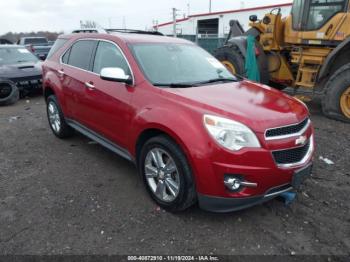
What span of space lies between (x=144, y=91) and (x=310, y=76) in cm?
557

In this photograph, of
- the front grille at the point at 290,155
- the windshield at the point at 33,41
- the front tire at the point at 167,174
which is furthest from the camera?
the windshield at the point at 33,41

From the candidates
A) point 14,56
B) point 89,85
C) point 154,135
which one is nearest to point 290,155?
point 154,135

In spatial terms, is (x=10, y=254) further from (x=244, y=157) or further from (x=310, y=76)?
(x=310, y=76)

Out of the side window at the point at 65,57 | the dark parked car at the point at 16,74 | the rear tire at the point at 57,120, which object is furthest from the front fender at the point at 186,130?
the dark parked car at the point at 16,74

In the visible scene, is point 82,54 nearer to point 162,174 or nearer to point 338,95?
point 162,174

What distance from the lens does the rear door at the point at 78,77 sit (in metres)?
4.52

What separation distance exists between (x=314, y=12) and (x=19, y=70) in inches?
326

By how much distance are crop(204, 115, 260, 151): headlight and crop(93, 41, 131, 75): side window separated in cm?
147

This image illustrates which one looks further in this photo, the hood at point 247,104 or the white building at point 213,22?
the white building at point 213,22

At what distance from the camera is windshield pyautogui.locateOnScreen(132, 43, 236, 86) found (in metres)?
3.71

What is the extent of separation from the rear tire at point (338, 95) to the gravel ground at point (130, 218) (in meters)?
2.29

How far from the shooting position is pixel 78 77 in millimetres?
4637

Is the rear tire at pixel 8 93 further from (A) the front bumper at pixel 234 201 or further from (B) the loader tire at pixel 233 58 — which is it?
(A) the front bumper at pixel 234 201

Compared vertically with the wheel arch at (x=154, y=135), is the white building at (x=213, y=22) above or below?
above
